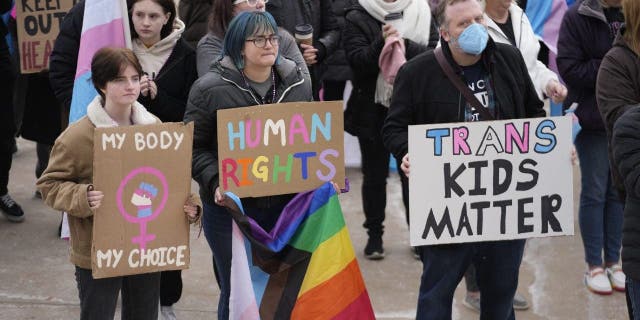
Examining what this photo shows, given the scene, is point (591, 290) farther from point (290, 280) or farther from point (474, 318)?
point (290, 280)

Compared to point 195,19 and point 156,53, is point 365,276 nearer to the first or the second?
point 195,19

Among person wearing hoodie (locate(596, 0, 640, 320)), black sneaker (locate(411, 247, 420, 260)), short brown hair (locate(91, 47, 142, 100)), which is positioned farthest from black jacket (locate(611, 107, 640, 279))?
black sneaker (locate(411, 247, 420, 260))

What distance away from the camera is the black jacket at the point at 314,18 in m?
6.49

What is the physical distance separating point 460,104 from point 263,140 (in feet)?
2.88

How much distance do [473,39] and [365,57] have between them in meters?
2.01

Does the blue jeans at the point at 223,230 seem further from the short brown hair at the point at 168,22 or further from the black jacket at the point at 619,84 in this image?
Answer: the black jacket at the point at 619,84

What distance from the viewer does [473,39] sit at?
4.61m

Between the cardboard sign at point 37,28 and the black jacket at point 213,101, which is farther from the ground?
the black jacket at point 213,101

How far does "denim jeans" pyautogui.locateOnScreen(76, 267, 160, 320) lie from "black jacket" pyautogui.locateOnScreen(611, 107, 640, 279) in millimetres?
2034

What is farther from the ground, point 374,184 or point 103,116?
point 103,116

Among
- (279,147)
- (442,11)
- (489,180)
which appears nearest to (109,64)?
(279,147)

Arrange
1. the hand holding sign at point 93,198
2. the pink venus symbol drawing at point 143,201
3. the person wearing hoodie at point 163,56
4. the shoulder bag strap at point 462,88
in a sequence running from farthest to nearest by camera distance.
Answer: the person wearing hoodie at point 163,56
the shoulder bag strap at point 462,88
the pink venus symbol drawing at point 143,201
the hand holding sign at point 93,198

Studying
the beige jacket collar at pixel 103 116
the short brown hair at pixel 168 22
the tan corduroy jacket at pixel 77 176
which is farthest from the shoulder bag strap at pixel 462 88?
the short brown hair at pixel 168 22

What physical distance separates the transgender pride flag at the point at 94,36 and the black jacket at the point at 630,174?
261 centimetres
